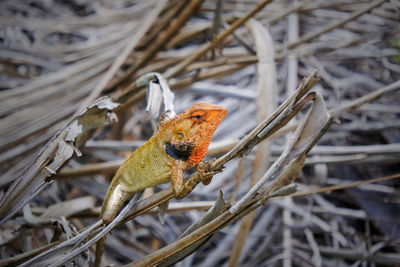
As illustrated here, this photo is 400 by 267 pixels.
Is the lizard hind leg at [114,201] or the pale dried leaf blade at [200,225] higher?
the lizard hind leg at [114,201]

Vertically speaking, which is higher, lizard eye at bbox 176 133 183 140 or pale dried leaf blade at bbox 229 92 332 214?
lizard eye at bbox 176 133 183 140

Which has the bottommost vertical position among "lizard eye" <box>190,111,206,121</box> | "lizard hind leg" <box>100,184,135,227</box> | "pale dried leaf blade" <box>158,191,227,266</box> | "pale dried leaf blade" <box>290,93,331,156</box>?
"pale dried leaf blade" <box>158,191,227,266</box>

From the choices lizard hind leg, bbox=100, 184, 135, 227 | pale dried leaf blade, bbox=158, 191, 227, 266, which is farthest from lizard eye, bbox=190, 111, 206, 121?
lizard hind leg, bbox=100, 184, 135, 227

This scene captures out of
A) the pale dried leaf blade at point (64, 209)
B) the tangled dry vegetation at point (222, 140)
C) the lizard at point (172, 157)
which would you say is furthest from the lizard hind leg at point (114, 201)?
the pale dried leaf blade at point (64, 209)

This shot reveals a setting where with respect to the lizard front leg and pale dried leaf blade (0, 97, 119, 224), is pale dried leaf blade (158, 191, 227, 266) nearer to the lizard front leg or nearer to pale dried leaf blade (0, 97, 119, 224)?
the lizard front leg

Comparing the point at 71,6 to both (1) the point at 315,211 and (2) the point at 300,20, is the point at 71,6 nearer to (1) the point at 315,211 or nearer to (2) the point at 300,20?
(2) the point at 300,20

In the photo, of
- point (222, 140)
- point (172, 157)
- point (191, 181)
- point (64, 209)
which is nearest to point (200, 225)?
point (191, 181)

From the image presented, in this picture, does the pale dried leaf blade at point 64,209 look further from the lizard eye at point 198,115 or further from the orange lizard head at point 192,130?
the lizard eye at point 198,115

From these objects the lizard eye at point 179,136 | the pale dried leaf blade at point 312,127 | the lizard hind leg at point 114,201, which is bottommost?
the lizard hind leg at point 114,201
